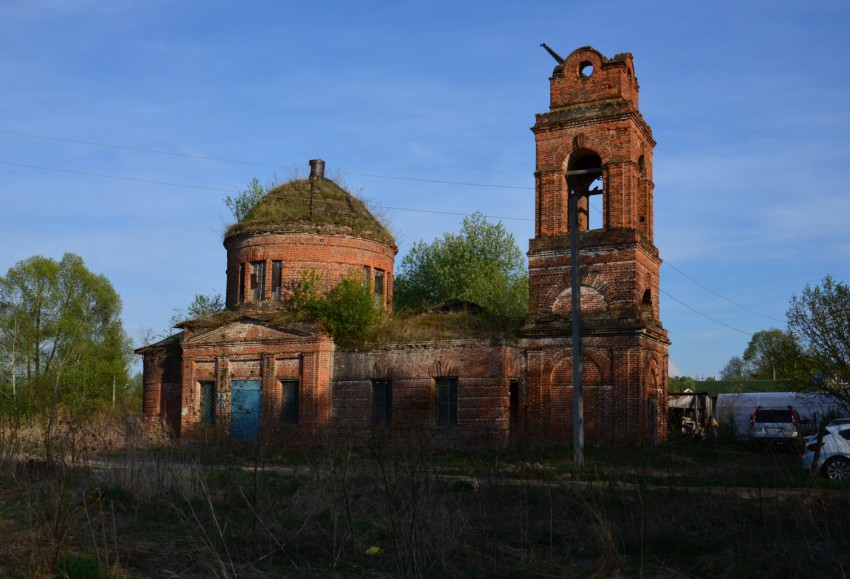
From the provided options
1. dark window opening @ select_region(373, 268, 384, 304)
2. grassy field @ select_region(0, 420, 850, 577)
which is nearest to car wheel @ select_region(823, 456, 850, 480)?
grassy field @ select_region(0, 420, 850, 577)

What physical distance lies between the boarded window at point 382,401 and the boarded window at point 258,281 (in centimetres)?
687

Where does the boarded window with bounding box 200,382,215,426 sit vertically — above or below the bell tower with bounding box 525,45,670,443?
below

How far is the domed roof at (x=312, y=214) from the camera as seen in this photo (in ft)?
102

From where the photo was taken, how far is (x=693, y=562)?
9.41 m

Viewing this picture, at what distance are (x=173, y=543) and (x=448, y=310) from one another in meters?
20.0

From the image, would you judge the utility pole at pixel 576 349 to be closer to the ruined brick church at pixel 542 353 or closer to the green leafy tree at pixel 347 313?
the ruined brick church at pixel 542 353

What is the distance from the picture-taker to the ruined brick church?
24375 mm

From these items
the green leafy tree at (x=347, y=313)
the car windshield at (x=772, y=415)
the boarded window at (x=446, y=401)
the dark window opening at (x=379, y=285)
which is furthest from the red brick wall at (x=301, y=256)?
the car windshield at (x=772, y=415)

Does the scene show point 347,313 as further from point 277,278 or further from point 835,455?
point 835,455

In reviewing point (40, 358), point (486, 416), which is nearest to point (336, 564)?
point (486, 416)

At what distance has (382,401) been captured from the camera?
26.7 meters

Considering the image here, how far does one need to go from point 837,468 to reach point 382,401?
44.9 ft

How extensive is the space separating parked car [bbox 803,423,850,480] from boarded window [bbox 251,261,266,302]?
65.4 ft

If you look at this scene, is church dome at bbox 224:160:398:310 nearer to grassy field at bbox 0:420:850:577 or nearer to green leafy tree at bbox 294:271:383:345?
green leafy tree at bbox 294:271:383:345
